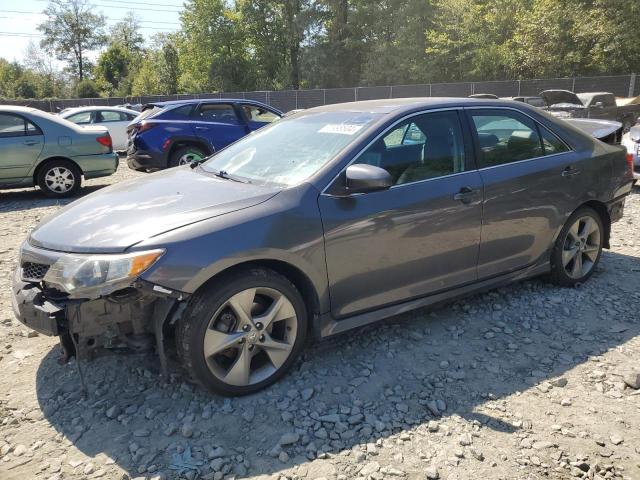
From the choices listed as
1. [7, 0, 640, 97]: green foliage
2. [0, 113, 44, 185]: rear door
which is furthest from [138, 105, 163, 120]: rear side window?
[7, 0, 640, 97]: green foliage

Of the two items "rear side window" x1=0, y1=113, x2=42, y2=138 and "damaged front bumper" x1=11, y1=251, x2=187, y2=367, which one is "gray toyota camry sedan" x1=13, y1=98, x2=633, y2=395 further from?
"rear side window" x1=0, y1=113, x2=42, y2=138

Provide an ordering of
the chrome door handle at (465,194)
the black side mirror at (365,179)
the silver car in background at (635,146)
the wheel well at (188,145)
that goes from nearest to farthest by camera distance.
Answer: the black side mirror at (365,179) < the chrome door handle at (465,194) < the silver car in background at (635,146) < the wheel well at (188,145)

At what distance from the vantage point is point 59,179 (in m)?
8.97

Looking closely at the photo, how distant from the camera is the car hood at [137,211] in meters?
2.83

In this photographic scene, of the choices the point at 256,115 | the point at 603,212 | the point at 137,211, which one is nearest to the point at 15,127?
the point at 256,115

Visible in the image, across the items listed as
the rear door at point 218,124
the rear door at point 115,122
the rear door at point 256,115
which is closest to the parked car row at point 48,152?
the rear door at point 218,124

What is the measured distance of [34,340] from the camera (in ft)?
12.4

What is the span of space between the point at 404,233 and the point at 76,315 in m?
1.96

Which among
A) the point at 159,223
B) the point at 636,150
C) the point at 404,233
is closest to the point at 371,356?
the point at 404,233

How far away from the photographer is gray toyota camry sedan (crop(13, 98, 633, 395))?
277 cm

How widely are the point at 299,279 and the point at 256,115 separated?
821cm

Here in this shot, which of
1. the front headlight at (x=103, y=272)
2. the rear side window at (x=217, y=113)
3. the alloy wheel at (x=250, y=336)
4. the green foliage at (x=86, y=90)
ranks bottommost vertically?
the alloy wheel at (x=250, y=336)

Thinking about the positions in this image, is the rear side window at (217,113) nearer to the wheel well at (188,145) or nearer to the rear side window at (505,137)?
the wheel well at (188,145)

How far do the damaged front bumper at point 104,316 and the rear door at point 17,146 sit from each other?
6.59 meters
